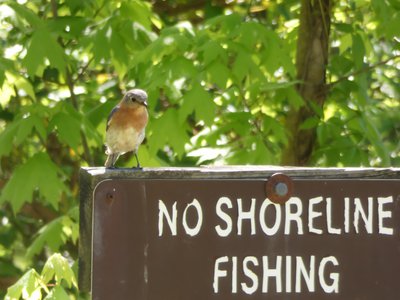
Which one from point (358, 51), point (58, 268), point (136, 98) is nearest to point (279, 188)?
point (58, 268)

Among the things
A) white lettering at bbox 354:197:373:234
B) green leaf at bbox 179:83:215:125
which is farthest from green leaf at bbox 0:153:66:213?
white lettering at bbox 354:197:373:234

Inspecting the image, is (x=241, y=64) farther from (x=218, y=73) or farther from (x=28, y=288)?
(x=28, y=288)

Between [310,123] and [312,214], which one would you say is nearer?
[312,214]

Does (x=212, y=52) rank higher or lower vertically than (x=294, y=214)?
higher

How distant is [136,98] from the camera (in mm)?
3756

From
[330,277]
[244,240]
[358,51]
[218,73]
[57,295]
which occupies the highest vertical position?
[358,51]

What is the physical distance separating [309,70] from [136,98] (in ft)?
4.14

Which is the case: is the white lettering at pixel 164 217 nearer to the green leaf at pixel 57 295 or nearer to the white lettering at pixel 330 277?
the white lettering at pixel 330 277

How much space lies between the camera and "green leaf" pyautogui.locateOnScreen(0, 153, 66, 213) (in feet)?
13.7

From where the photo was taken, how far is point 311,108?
15.1ft

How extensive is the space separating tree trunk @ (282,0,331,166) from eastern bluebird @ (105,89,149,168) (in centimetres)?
109

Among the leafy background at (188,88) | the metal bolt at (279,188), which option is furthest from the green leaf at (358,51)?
the metal bolt at (279,188)

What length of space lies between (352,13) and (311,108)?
36.0 inches

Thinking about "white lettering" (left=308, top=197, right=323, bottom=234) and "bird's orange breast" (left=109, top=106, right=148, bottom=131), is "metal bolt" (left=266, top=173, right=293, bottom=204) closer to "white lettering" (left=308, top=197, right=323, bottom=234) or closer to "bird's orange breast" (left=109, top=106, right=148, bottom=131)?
"white lettering" (left=308, top=197, right=323, bottom=234)
